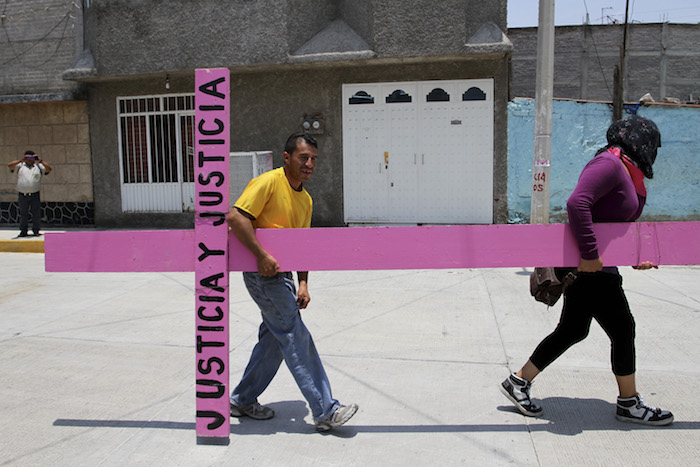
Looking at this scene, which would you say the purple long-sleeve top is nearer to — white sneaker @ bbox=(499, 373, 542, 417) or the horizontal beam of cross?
the horizontal beam of cross

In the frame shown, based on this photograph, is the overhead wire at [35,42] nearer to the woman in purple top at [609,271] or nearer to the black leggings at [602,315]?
the woman in purple top at [609,271]

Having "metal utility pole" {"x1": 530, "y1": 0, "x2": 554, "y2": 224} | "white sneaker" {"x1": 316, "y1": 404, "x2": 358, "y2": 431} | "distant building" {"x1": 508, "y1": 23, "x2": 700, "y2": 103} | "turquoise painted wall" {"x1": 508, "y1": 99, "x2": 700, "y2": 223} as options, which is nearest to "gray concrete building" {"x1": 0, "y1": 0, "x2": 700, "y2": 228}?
"turquoise painted wall" {"x1": 508, "y1": 99, "x2": 700, "y2": 223}

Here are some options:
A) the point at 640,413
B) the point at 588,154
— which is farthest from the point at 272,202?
the point at 588,154

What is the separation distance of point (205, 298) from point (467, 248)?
1417mm

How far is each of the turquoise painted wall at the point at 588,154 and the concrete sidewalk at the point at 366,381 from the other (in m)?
4.79

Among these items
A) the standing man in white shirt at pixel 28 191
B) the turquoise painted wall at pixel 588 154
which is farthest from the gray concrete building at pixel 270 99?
the standing man in white shirt at pixel 28 191

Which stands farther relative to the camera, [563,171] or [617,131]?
[563,171]

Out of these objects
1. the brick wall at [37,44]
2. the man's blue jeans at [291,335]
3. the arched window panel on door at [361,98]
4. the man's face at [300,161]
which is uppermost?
the brick wall at [37,44]

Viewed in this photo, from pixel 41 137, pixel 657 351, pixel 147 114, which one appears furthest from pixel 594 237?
pixel 41 137

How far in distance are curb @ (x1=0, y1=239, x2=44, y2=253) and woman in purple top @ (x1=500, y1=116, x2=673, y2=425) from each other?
32.3ft

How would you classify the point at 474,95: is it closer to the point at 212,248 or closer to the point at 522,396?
the point at 522,396

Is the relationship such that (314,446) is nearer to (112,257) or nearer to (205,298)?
(205,298)

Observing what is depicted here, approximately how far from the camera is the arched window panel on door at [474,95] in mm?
11594

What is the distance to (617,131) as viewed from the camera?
350 cm
